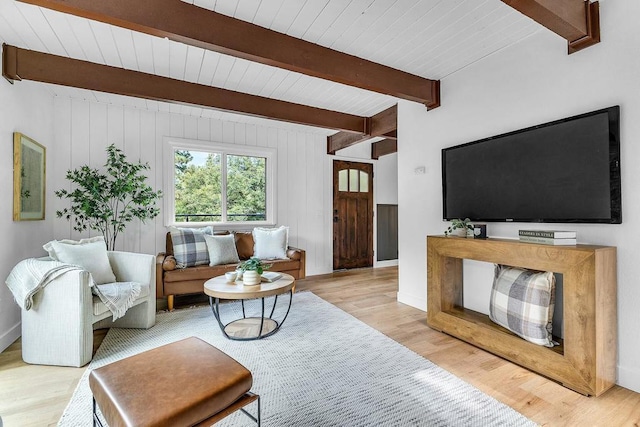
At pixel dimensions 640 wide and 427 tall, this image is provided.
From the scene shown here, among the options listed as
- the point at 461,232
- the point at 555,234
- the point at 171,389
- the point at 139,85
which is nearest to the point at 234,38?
the point at 139,85

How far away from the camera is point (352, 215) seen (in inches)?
229

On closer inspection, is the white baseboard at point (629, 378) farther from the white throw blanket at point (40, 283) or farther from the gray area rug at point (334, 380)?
the white throw blanket at point (40, 283)

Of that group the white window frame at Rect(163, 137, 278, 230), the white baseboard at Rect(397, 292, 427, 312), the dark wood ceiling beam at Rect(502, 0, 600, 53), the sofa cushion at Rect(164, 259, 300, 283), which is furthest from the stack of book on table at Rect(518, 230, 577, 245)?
the white window frame at Rect(163, 137, 278, 230)

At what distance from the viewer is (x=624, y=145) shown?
6.22 ft

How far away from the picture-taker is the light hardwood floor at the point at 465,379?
1643mm

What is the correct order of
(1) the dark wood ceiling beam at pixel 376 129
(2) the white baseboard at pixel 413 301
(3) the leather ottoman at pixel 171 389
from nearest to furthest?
1. (3) the leather ottoman at pixel 171 389
2. (2) the white baseboard at pixel 413 301
3. (1) the dark wood ceiling beam at pixel 376 129

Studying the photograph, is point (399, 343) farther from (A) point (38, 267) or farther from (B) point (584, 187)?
(A) point (38, 267)

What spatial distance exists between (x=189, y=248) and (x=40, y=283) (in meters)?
1.64

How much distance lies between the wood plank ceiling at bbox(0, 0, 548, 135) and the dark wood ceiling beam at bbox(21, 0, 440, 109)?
0.06 m

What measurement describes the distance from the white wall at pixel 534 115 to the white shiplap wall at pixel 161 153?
1946mm

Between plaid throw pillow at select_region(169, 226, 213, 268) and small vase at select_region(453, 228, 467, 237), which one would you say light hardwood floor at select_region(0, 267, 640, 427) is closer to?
small vase at select_region(453, 228, 467, 237)

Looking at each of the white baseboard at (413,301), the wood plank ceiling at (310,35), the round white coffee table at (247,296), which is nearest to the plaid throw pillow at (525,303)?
the white baseboard at (413,301)

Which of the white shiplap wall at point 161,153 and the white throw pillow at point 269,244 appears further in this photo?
the white throw pillow at point 269,244

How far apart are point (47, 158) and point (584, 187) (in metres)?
5.09
